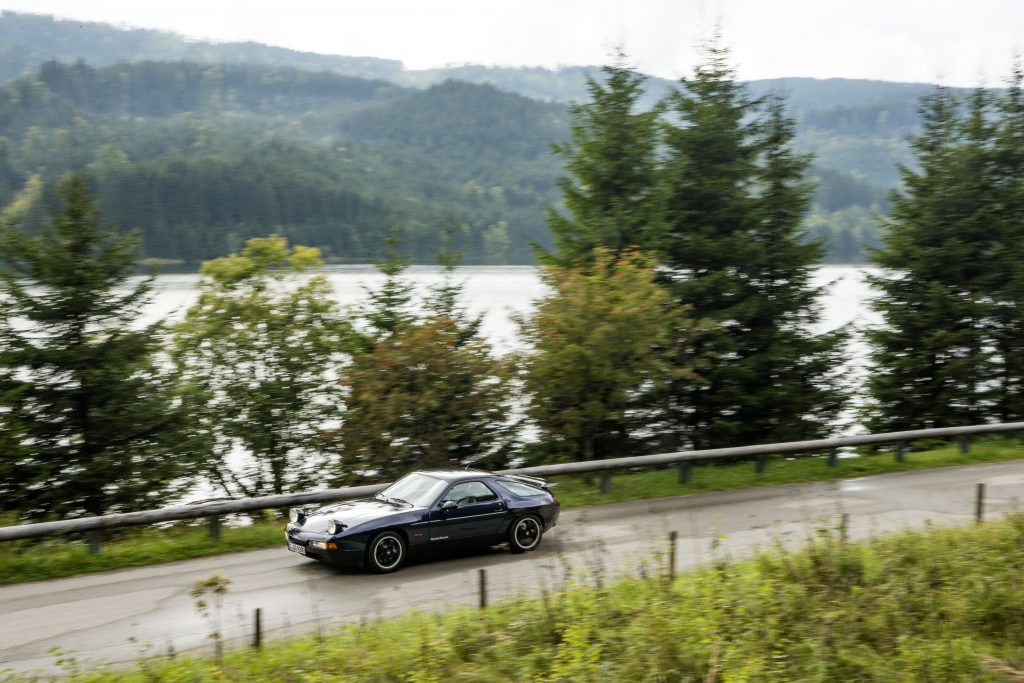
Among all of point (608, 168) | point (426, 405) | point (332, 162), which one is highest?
point (332, 162)

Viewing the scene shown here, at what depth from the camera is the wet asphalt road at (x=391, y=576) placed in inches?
387

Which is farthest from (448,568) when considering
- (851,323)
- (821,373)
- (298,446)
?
(851,323)

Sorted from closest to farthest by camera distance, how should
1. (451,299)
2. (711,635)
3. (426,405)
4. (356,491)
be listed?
(711,635) → (356,491) → (426,405) → (451,299)

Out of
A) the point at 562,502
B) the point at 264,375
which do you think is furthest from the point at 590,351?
the point at 264,375

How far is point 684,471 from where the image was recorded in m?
→ 18.6

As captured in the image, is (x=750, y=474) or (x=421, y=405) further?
(x=421, y=405)

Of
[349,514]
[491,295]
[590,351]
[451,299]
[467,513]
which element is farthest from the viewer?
[491,295]

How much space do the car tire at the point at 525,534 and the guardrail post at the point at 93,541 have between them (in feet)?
20.2

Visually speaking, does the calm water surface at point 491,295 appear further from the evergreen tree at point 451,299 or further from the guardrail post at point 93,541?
the guardrail post at point 93,541

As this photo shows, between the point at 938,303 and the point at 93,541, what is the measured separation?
26425 millimetres

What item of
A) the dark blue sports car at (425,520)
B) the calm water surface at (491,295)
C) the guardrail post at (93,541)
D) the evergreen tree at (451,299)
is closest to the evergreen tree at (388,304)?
the calm water surface at (491,295)

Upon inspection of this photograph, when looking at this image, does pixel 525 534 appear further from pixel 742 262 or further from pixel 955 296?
pixel 955 296

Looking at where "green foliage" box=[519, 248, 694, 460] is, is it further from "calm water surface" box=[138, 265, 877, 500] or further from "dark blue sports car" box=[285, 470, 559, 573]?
"dark blue sports car" box=[285, 470, 559, 573]

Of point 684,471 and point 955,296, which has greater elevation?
point 955,296
